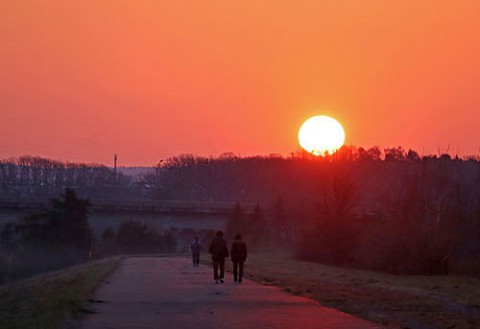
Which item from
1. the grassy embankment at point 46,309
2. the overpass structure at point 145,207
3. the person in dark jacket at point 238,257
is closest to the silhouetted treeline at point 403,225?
the overpass structure at point 145,207

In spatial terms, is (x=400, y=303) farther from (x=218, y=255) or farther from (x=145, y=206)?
(x=145, y=206)

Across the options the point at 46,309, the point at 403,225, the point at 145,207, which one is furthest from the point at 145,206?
the point at 46,309

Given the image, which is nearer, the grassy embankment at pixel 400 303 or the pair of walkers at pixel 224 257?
the grassy embankment at pixel 400 303

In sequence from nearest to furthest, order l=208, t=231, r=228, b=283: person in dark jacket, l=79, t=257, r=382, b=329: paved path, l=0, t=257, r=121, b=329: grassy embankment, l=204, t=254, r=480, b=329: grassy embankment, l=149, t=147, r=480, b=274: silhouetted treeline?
l=0, t=257, r=121, b=329: grassy embankment < l=79, t=257, r=382, b=329: paved path < l=204, t=254, r=480, b=329: grassy embankment < l=208, t=231, r=228, b=283: person in dark jacket < l=149, t=147, r=480, b=274: silhouetted treeline

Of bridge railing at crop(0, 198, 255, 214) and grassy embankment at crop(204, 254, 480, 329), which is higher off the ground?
bridge railing at crop(0, 198, 255, 214)

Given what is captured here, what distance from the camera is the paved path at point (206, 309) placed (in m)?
17.3

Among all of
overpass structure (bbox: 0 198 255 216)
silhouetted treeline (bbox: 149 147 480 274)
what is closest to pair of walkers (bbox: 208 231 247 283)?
silhouetted treeline (bbox: 149 147 480 274)

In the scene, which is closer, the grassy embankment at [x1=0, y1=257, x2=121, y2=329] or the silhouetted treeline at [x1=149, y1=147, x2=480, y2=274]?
the grassy embankment at [x1=0, y1=257, x2=121, y2=329]

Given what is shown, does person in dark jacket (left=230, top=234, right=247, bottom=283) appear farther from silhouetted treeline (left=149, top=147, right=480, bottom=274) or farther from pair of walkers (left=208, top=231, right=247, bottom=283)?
silhouetted treeline (left=149, top=147, right=480, bottom=274)

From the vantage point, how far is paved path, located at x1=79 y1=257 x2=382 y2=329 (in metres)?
17.3

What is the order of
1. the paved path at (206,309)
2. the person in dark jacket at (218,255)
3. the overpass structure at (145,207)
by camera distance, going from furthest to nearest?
1. the overpass structure at (145,207)
2. the person in dark jacket at (218,255)
3. the paved path at (206,309)

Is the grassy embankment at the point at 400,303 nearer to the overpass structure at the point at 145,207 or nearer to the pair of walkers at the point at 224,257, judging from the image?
the pair of walkers at the point at 224,257

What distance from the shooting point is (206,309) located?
2014cm

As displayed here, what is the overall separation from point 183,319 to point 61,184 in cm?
18411
